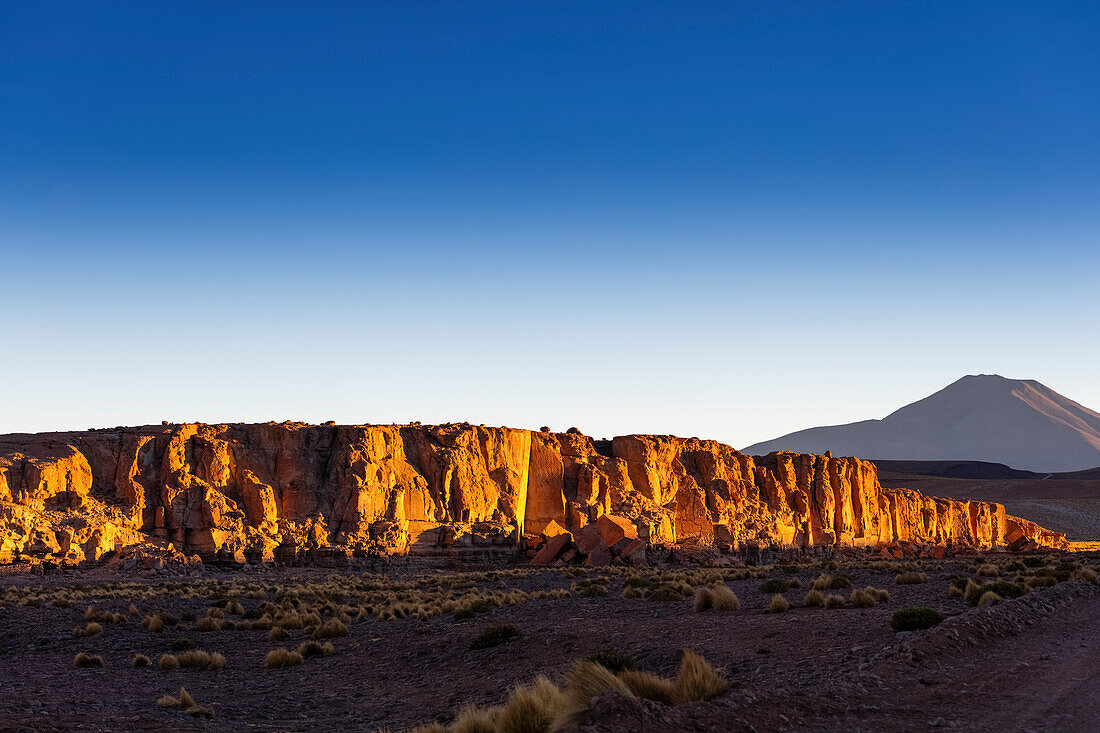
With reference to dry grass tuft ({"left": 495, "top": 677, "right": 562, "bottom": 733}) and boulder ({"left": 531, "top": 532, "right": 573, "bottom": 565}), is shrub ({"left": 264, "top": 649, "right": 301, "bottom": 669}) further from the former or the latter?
boulder ({"left": 531, "top": 532, "right": 573, "bottom": 565})

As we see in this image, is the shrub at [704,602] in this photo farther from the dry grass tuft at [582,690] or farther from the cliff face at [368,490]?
the cliff face at [368,490]

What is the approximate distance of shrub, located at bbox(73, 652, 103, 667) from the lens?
698 inches

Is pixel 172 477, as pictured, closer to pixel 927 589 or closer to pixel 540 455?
pixel 540 455

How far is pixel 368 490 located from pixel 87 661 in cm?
3273

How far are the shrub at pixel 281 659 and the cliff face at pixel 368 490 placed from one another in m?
29.7

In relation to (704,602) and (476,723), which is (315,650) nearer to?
(704,602)

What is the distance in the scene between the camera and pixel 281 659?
17.6m

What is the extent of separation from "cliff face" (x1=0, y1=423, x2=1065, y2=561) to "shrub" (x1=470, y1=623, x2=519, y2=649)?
33.0 meters

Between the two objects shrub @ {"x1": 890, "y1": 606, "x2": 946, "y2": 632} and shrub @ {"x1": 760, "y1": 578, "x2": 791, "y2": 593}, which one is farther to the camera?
shrub @ {"x1": 760, "y1": 578, "x2": 791, "y2": 593}

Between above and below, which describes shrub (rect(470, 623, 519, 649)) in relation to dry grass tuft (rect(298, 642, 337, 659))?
above

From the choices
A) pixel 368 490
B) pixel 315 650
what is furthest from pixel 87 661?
pixel 368 490

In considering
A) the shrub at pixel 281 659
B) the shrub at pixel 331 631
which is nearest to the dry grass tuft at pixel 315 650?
the shrub at pixel 281 659

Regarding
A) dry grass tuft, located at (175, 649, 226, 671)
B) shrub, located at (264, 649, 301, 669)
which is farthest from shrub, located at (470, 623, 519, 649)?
dry grass tuft, located at (175, 649, 226, 671)

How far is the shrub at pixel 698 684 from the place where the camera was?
9.09 meters
